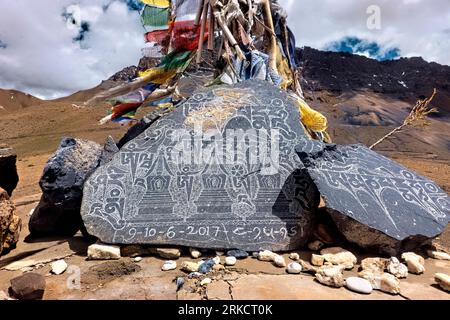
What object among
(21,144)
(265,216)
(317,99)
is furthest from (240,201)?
(317,99)

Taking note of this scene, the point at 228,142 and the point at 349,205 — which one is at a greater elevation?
the point at 228,142

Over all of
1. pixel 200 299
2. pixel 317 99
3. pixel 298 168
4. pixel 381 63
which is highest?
pixel 381 63

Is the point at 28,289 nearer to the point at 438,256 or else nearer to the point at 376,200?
the point at 376,200

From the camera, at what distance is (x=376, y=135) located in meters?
24.5

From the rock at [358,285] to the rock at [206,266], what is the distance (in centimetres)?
85

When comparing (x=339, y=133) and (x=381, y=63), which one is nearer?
(x=339, y=133)

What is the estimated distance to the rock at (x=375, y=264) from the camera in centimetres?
241

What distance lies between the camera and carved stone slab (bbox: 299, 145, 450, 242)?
2.66 m

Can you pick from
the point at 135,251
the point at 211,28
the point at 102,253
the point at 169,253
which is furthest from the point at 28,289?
the point at 211,28

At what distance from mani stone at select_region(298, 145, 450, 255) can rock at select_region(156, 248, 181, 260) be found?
1.13 m

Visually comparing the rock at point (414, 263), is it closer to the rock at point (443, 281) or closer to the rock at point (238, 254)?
the rock at point (443, 281)

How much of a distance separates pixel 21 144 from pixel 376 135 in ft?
72.2

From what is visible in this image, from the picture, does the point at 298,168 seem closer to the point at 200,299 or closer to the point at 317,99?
the point at 200,299

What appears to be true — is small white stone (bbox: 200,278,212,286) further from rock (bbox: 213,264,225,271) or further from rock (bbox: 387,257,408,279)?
rock (bbox: 387,257,408,279)
